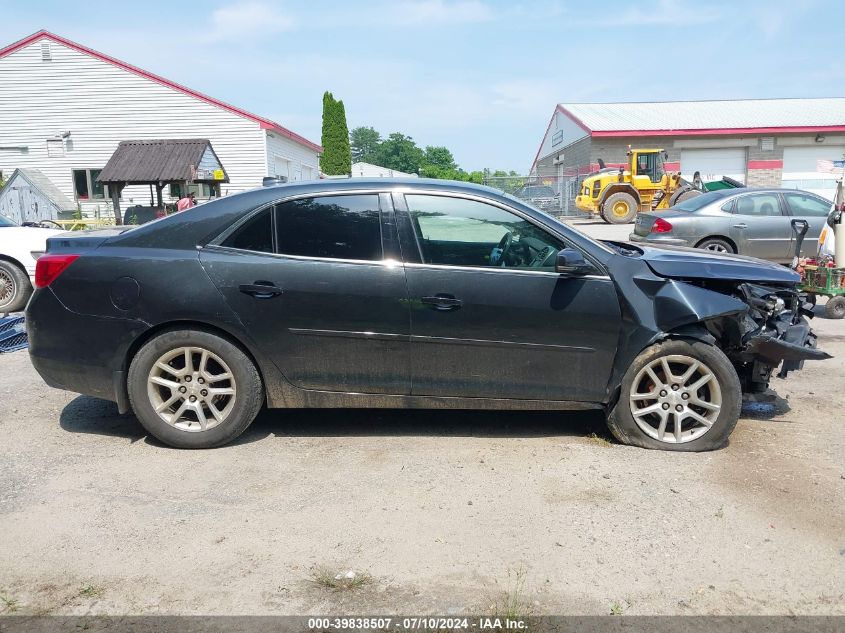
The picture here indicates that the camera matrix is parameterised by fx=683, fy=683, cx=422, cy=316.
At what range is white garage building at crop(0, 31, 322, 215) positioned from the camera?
2686 cm

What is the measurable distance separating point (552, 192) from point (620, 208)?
11519mm

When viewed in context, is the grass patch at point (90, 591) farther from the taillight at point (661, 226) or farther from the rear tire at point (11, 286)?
the taillight at point (661, 226)

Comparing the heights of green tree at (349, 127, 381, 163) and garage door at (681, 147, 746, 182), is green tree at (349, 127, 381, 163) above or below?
above

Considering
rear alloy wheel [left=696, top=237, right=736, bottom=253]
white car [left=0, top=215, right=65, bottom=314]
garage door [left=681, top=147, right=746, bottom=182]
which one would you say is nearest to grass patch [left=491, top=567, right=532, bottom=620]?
white car [left=0, top=215, right=65, bottom=314]

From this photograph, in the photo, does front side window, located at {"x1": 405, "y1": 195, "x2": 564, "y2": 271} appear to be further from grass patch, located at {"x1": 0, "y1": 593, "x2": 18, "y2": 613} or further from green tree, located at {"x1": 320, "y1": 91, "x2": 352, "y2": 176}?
green tree, located at {"x1": 320, "y1": 91, "x2": 352, "y2": 176}

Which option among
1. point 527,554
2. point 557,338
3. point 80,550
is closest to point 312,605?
point 527,554

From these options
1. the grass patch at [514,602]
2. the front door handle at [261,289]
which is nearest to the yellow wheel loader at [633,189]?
the front door handle at [261,289]

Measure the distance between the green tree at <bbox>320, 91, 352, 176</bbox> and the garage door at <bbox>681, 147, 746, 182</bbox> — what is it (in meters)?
20.8

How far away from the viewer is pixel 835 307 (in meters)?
8.31

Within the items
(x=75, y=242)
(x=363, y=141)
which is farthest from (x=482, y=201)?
(x=363, y=141)

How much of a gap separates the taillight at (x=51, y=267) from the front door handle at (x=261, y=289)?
111 cm

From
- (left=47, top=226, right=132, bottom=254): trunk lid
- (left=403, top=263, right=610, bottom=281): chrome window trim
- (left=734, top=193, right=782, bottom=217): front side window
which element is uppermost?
(left=734, top=193, right=782, bottom=217): front side window

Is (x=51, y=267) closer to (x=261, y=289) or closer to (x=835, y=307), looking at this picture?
(x=261, y=289)

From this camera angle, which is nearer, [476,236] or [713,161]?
[476,236]
